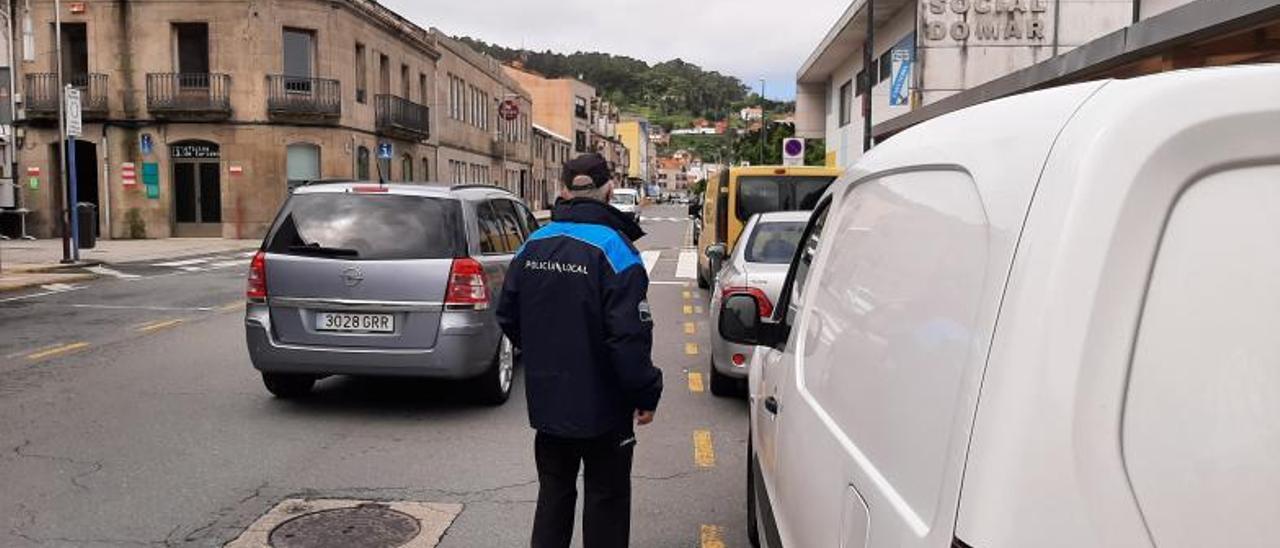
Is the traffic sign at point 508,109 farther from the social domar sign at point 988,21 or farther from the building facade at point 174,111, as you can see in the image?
the social domar sign at point 988,21

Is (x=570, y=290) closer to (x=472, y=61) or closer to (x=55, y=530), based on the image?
(x=55, y=530)

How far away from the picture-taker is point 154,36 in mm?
32469

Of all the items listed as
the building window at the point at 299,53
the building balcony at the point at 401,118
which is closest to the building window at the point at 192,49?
the building window at the point at 299,53

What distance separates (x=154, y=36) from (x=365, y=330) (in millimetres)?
30245

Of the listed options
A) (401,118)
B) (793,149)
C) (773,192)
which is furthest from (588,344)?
(401,118)

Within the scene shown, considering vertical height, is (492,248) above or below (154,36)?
below

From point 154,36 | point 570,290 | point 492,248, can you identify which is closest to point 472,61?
point 154,36

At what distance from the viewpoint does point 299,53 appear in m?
34.0

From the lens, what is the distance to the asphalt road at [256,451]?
479 centimetres

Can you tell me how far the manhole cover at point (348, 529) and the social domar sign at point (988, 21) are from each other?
23.2m

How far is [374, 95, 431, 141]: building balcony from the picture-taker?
125 feet

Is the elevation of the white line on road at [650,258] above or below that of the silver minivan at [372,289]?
below

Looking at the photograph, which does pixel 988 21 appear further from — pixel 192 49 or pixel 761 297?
pixel 192 49

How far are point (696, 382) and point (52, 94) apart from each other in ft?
103
